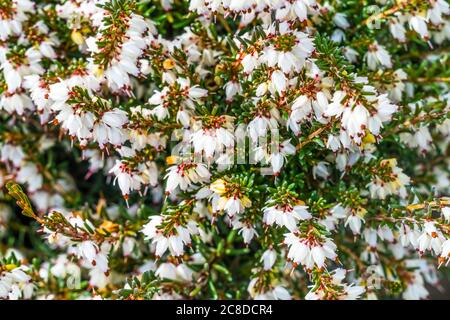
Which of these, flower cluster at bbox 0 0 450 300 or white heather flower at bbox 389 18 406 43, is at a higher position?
white heather flower at bbox 389 18 406 43

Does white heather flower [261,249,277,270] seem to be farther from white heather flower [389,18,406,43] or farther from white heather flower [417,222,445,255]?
white heather flower [389,18,406,43]

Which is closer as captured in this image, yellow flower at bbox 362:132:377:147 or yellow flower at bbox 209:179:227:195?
yellow flower at bbox 209:179:227:195

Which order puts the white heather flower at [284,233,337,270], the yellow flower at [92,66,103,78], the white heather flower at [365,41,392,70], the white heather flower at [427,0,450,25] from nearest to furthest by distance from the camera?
1. the white heather flower at [284,233,337,270]
2. the yellow flower at [92,66,103,78]
3. the white heather flower at [427,0,450,25]
4. the white heather flower at [365,41,392,70]

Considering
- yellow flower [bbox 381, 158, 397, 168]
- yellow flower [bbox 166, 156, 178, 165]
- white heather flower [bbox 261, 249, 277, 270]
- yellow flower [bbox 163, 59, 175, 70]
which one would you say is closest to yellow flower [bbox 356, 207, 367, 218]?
yellow flower [bbox 381, 158, 397, 168]

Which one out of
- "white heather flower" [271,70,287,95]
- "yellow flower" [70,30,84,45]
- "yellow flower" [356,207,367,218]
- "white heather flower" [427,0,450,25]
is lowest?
"yellow flower" [356,207,367,218]

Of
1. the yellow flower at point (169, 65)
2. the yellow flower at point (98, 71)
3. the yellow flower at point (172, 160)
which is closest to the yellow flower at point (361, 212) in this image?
the yellow flower at point (172, 160)

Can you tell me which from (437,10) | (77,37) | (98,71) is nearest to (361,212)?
(437,10)

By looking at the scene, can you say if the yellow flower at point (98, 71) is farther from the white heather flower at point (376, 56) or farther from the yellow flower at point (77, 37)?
the white heather flower at point (376, 56)

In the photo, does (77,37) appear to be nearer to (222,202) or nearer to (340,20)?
(222,202)

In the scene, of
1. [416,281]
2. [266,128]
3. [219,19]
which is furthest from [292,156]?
[416,281]

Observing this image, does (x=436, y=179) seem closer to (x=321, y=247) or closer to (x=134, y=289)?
(x=321, y=247)

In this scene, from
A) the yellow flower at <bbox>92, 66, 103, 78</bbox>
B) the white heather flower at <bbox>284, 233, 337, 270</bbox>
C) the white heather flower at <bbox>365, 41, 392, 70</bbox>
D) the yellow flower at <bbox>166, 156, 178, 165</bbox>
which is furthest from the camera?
the white heather flower at <bbox>365, 41, 392, 70</bbox>
